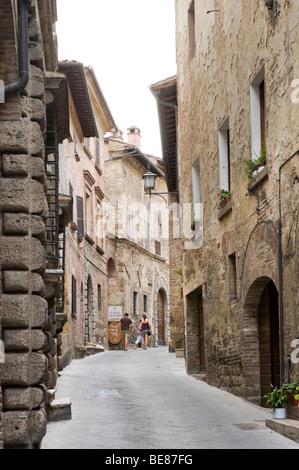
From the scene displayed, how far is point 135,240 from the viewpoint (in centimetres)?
3856

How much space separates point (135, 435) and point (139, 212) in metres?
30.9

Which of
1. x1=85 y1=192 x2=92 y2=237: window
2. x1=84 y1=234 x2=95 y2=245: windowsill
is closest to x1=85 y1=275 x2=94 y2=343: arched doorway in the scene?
x1=84 y1=234 x2=95 y2=245: windowsill

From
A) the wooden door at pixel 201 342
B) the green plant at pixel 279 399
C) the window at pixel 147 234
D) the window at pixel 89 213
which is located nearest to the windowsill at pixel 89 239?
the window at pixel 89 213

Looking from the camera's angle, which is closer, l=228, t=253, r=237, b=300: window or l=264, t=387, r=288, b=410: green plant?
l=264, t=387, r=288, b=410: green plant

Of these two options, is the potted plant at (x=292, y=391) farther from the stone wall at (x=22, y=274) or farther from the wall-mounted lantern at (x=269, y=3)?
the wall-mounted lantern at (x=269, y=3)

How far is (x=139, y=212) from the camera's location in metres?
39.7

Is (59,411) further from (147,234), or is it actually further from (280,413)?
(147,234)

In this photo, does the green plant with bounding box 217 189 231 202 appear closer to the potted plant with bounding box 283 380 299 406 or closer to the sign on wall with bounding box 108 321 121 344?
the potted plant with bounding box 283 380 299 406

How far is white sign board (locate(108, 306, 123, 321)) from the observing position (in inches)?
1346

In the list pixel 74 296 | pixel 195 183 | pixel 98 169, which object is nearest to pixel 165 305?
pixel 98 169

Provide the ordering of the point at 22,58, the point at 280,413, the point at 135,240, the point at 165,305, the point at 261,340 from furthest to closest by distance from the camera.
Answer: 1. the point at 165,305
2. the point at 135,240
3. the point at 261,340
4. the point at 280,413
5. the point at 22,58

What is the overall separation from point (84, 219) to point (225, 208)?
41.7 ft

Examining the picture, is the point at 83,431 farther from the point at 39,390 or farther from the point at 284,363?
the point at 284,363
